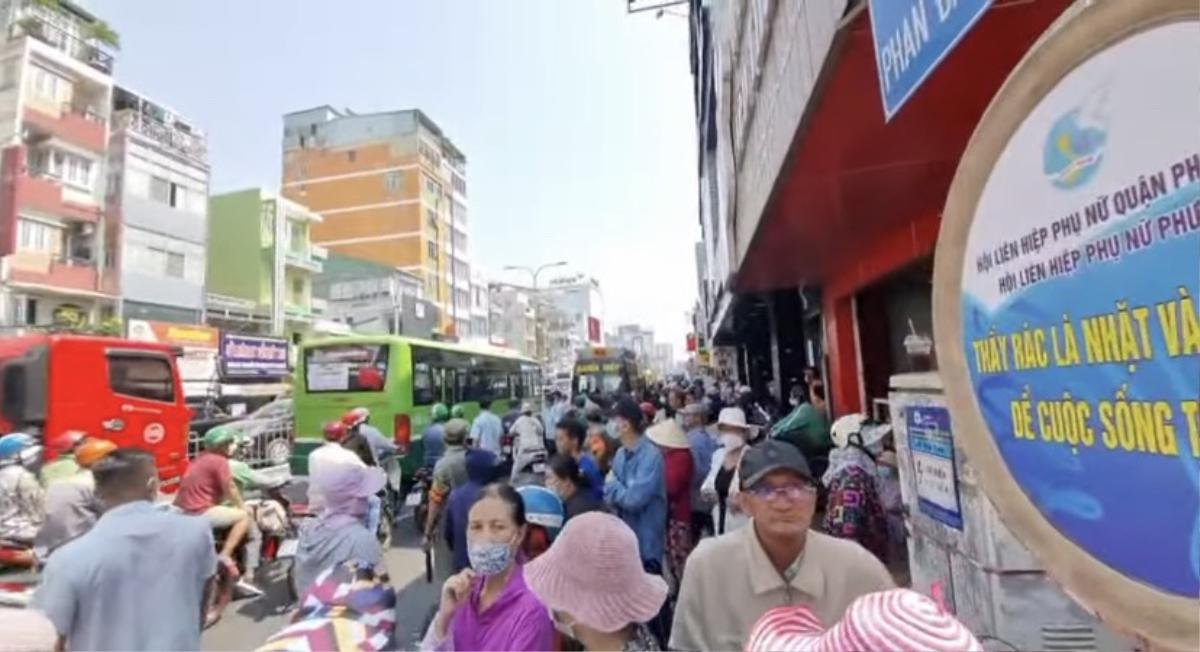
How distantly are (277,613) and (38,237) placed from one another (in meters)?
22.2

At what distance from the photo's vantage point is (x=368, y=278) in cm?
4253

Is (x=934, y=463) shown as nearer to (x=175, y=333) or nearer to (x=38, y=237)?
(x=38, y=237)

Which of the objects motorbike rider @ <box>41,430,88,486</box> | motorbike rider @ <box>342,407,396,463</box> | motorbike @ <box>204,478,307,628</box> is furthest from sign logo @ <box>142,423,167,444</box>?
motorbike rider @ <box>342,407,396,463</box>

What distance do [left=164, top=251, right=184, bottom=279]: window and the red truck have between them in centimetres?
1768

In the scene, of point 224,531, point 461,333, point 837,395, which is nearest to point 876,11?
point 224,531

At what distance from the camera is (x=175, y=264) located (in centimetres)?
2634

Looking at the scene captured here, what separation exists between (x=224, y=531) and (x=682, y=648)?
5511 mm

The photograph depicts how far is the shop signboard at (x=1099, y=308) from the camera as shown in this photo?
92 centimetres

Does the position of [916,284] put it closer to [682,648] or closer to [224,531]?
[682,648]

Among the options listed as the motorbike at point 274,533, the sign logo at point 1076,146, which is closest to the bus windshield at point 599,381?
the motorbike at point 274,533

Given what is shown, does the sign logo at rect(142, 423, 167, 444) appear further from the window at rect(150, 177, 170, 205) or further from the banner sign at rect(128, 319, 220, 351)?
the window at rect(150, 177, 170, 205)

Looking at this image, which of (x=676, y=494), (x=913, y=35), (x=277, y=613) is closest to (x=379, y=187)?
(x=277, y=613)

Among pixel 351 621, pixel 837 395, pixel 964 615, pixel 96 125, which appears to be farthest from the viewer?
pixel 96 125

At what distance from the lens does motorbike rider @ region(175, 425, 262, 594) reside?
5996mm
